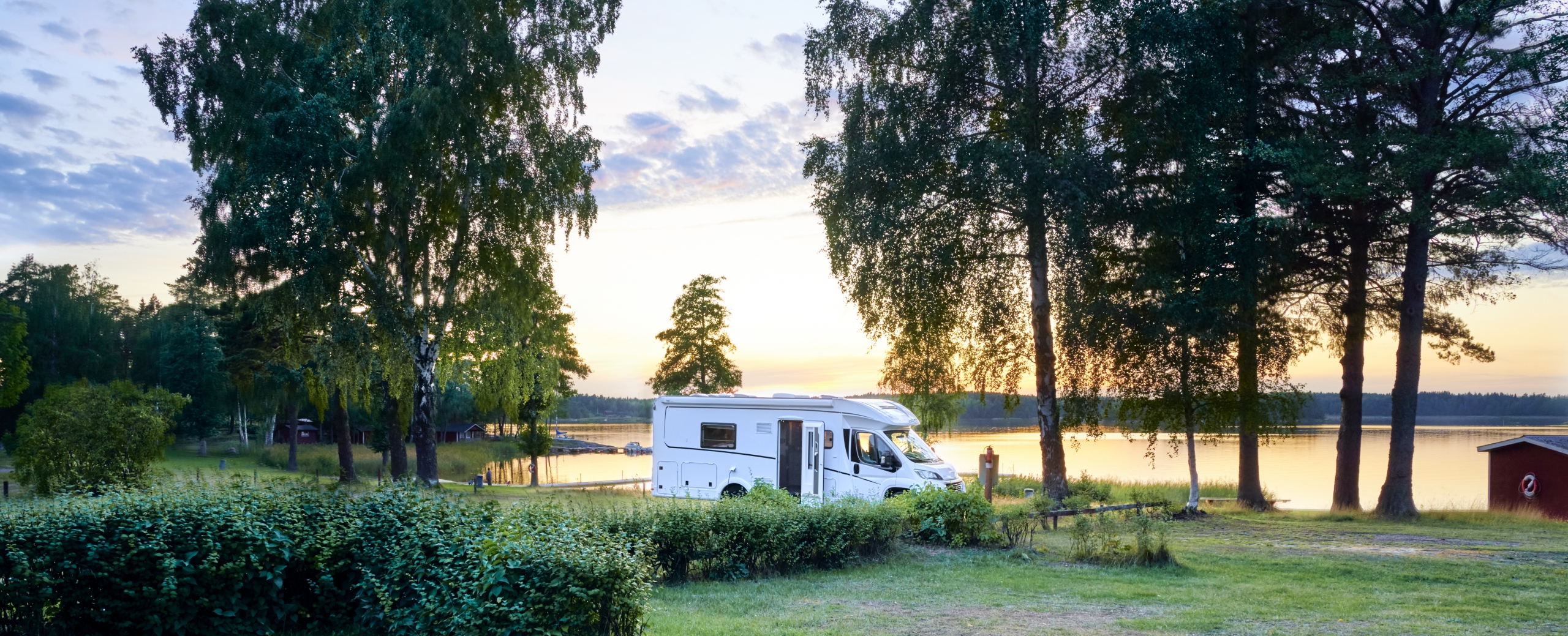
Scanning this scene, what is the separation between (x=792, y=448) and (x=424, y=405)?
9.54 m

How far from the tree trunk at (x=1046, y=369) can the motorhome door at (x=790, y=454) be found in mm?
5335

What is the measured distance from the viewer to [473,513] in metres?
7.96

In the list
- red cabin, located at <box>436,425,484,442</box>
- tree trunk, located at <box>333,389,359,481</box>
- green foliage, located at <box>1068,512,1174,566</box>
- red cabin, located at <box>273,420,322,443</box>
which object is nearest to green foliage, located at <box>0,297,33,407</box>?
tree trunk, located at <box>333,389,359,481</box>

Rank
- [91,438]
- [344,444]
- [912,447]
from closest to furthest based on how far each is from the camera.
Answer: [912,447] < [91,438] < [344,444]

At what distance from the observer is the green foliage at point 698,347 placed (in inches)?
1678

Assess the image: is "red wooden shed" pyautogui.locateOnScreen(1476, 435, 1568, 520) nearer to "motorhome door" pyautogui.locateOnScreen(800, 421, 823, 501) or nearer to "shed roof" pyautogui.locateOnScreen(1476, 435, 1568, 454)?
"shed roof" pyautogui.locateOnScreen(1476, 435, 1568, 454)

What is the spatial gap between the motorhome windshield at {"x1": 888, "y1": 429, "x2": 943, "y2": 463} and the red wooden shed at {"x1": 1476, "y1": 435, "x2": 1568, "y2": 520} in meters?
14.0

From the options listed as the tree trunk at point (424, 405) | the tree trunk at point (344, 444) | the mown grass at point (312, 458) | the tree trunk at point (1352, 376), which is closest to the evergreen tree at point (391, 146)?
the tree trunk at point (424, 405)

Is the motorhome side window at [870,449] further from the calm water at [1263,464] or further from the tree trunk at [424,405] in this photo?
the tree trunk at [424,405]

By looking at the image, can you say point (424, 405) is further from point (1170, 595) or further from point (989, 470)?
point (1170, 595)

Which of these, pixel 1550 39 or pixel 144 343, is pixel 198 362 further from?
pixel 1550 39

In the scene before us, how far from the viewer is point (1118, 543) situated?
38.3 feet

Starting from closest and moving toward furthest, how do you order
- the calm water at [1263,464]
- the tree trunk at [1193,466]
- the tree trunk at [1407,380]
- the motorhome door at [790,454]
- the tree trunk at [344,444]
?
the motorhome door at [790,454] < the tree trunk at [1407,380] < the tree trunk at [1193,466] < the tree trunk at [344,444] < the calm water at [1263,464]

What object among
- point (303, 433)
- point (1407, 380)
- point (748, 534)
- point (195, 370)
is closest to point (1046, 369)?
point (1407, 380)
